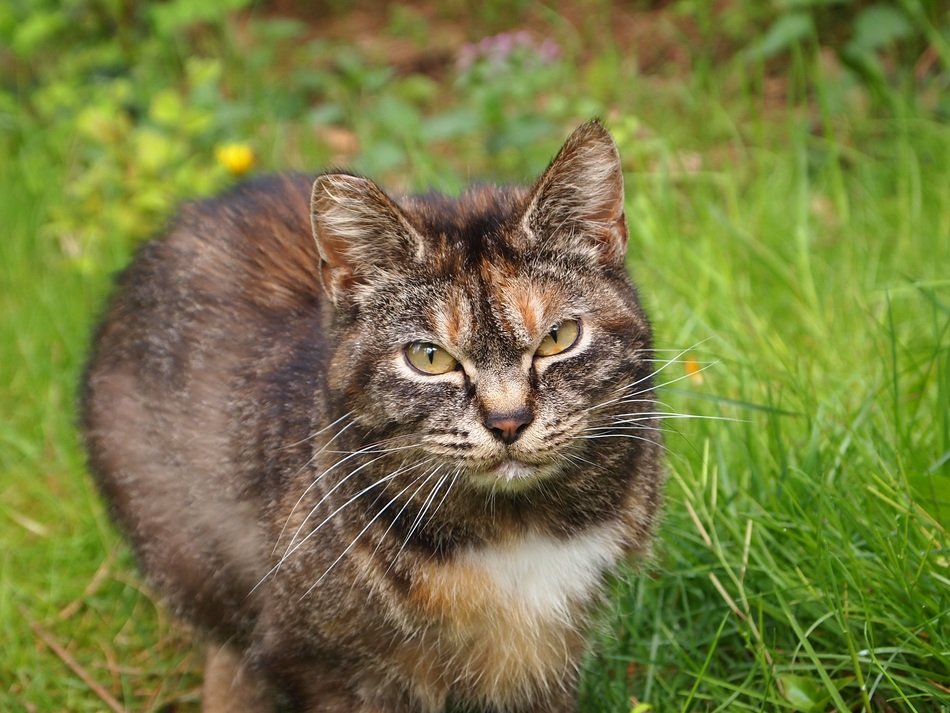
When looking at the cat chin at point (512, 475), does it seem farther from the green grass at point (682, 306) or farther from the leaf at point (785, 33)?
the leaf at point (785, 33)

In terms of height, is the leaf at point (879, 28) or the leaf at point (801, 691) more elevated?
the leaf at point (879, 28)

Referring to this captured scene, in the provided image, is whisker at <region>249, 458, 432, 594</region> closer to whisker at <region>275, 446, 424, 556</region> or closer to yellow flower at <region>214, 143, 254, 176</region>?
whisker at <region>275, 446, 424, 556</region>

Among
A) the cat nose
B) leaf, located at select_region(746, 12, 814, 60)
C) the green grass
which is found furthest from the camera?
leaf, located at select_region(746, 12, 814, 60)

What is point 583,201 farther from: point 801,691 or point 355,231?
point 801,691

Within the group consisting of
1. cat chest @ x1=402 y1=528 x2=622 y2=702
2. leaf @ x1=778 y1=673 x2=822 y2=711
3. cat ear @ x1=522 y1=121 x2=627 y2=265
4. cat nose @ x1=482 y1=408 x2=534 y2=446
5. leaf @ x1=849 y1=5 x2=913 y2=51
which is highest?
leaf @ x1=849 y1=5 x2=913 y2=51

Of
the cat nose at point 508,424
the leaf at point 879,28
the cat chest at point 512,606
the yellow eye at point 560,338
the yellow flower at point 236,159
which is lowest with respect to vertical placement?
the cat chest at point 512,606

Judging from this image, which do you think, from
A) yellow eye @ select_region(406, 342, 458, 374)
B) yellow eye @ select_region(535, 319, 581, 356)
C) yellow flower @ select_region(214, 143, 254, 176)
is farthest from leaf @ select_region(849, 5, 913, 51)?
yellow eye @ select_region(406, 342, 458, 374)

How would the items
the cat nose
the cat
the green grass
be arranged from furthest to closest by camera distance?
the green grass → the cat → the cat nose

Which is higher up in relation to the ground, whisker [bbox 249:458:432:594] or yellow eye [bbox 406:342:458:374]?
yellow eye [bbox 406:342:458:374]

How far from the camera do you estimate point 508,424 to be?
238cm

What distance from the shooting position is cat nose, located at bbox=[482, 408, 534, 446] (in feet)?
7.83

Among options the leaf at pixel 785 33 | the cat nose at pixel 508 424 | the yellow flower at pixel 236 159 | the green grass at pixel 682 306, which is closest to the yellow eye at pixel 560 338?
the cat nose at pixel 508 424

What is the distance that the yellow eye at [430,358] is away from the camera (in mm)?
2514

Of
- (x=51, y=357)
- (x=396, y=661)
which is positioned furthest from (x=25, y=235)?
(x=396, y=661)
